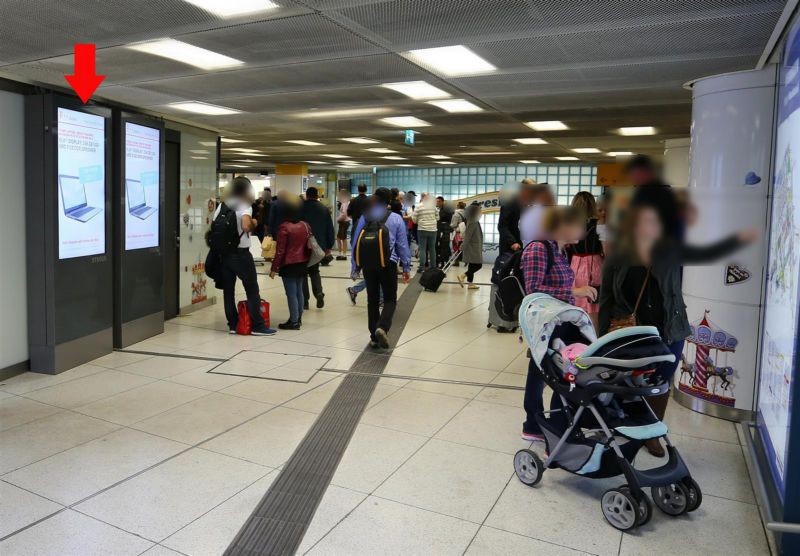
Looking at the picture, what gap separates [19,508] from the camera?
9.53 feet

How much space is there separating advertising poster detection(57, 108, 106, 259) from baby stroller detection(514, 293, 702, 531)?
13.3ft

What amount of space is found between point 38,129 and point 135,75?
884mm

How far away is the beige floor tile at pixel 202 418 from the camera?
390cm

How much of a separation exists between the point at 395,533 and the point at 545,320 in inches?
46.0

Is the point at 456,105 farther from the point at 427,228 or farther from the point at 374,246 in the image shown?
the point at 427,228

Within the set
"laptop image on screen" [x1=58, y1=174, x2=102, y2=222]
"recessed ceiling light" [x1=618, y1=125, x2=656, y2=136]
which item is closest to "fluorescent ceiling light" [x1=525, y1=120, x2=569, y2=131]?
"recessed ceiling light" [x1=618, y1=125, x2=656, y2=136]

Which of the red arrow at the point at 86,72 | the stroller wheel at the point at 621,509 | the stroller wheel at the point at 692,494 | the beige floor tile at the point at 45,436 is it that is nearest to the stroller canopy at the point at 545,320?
the stroller wheel at the point at 621,509

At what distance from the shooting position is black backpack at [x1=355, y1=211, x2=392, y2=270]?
6.00 meters

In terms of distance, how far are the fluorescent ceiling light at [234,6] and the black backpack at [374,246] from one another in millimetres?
2684

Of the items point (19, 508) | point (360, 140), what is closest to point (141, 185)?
point (19, 508)

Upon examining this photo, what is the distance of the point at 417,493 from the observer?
316 centimetres

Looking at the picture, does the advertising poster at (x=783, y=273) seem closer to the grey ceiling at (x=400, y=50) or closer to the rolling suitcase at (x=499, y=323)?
the grey ceiling at (x=400, y=50)

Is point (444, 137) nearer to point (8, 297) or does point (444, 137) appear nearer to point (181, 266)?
point (181, 266)

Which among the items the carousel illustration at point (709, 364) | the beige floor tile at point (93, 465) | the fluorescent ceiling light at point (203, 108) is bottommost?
the beige floor tile at point (93, 465)
